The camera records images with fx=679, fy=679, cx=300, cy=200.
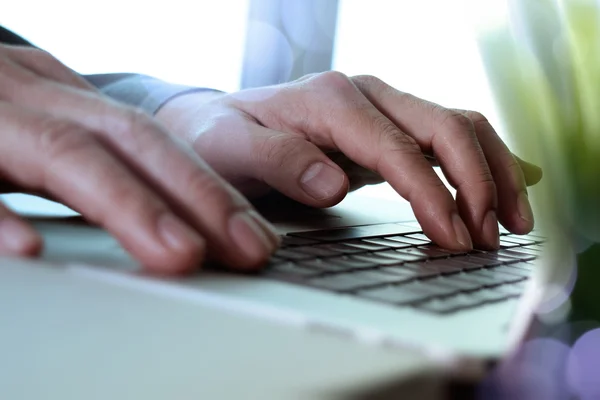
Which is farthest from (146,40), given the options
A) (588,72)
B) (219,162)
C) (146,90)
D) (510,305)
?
(510,305)

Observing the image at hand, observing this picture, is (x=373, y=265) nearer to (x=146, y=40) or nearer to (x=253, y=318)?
(x=253, y=318)

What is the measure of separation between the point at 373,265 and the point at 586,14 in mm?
321

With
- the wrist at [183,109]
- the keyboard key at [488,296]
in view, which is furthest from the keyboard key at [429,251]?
the wrist at [183,109]

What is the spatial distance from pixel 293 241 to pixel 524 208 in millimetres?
309

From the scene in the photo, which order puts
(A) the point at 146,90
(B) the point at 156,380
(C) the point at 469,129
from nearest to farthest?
(B) the point at 156,380, (C) the point at 469,129, (A) the point at 146,90

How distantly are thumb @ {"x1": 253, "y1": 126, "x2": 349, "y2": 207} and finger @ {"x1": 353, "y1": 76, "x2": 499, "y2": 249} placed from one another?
12cm

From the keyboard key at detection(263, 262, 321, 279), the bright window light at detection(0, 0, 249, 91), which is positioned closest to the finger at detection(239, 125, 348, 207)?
the keyboard key at detection(263, 262, 321, 279)

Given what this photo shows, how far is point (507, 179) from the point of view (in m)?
0.67

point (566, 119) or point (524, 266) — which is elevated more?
point (566, 119)

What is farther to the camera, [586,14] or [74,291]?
[586,14]

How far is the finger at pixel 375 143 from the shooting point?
531 mm

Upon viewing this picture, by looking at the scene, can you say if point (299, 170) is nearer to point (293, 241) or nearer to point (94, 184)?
point (293, 241)

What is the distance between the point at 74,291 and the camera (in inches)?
10.0

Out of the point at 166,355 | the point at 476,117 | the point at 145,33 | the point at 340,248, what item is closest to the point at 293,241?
the point at 340,248
